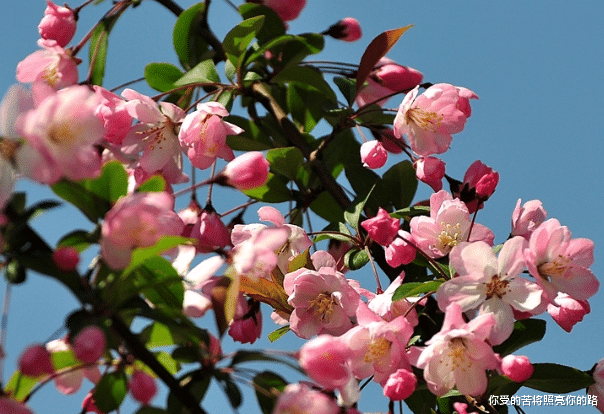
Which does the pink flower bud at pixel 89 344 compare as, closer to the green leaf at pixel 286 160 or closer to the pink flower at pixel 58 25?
the green leaf at pixel 286 160

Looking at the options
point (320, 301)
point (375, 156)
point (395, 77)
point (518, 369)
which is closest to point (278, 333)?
point (320, 301)

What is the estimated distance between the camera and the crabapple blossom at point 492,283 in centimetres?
120

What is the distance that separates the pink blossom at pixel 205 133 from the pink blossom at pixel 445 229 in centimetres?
46

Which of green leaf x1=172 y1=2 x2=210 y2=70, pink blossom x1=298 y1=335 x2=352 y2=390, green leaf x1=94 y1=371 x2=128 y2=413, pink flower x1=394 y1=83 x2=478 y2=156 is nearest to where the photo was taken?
pink blossom x1=298 y1=335 x2=352 y2=390

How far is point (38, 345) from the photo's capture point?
765 mm

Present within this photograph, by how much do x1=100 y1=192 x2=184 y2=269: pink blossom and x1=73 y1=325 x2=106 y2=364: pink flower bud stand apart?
A: 77mm

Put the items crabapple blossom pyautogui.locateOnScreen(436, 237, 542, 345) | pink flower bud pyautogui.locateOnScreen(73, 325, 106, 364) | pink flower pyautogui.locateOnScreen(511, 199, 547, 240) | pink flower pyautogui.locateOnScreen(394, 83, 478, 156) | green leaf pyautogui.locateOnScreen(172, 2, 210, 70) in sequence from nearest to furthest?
pink flower bud pyautogui.locateOnScreen(73, 325, 106, 364)
crabapple blossom pyautogui.locateOnScreen(436, 237, 542, 345)
pink flower pyautogui.locateOnScreen(511, 199, 547, 240)
pink flower pyautogui.locateOnScreen(394, 83, 478, 156)
green leaf pyautogui.locateOnScreen(172, 2, 210, 70)

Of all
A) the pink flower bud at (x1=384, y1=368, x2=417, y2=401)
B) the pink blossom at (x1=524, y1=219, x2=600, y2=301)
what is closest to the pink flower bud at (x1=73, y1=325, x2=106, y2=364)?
the pink flower bud at (x1=384, y1=368, x2=417, y2=401)

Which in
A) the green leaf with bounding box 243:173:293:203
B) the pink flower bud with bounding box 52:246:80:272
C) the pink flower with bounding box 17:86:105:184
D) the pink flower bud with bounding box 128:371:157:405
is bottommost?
the green leaf with bounding box 243:173:293:203

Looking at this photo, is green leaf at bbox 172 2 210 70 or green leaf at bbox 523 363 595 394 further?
green leaf at bbox 172 2 210 70

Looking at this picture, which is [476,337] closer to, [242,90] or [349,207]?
[349,207]

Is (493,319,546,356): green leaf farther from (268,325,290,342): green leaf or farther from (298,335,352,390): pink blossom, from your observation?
(298,335,352,390): pink blossom

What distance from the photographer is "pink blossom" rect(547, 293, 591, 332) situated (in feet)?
4.59

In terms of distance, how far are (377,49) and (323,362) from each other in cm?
111
